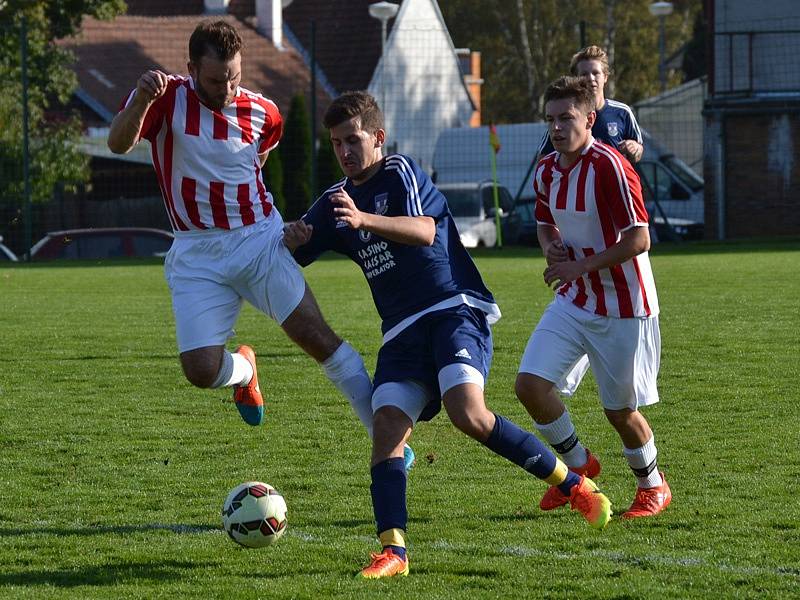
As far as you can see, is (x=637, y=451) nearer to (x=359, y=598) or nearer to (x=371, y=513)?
(x=371, y=513)

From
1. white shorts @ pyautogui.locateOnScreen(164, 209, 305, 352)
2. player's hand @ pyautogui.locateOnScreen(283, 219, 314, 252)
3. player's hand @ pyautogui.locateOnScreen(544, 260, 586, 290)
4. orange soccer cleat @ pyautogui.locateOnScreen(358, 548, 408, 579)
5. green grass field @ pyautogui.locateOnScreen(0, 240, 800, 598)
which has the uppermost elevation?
player's hand @ pyautogui.locateOnScreen(283, 219, 314, 252)

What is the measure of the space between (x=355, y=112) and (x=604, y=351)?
56.0 inches

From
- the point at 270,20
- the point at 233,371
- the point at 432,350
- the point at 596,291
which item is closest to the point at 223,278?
the point at 233,371

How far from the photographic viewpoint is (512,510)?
18.7 ft

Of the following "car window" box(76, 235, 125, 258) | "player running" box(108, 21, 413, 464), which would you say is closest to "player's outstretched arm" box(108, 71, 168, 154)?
"player running" box(108, 21, 413, 464)

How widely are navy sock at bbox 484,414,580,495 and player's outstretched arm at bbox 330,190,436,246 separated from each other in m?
0.73

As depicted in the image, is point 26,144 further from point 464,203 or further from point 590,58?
point 590,58

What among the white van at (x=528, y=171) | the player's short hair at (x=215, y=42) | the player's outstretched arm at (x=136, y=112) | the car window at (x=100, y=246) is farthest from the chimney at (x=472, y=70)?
the player's outstretched arm at (x=136, y=112)

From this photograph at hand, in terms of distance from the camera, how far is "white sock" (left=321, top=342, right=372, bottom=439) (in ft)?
19.6

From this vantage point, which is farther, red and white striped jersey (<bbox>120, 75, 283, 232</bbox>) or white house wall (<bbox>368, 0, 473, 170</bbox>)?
white house wall (<bbox>368, 0, 473, 170</bbox>)

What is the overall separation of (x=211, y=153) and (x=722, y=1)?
74.7ft

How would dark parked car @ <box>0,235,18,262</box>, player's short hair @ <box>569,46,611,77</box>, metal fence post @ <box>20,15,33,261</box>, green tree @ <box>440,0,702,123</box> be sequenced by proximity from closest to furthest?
player's short hair @ <box>569,46,611,77</box> < metal fence post @ <box>20,15,33,261</box> < dark parked car @ <box>0,235,18,262</box> < green tree @ <box>440,0,702,123</box>

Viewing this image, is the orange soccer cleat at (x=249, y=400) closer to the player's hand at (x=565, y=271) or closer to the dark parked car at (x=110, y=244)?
the player's hand at (x=565, y=271)

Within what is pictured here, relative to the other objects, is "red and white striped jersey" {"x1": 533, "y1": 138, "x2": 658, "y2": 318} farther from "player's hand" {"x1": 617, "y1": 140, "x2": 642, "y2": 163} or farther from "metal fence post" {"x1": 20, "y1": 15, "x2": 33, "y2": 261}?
"metal fence post" {"x1": 20, "y1": 15, "x2": 33, "y2": 261}
